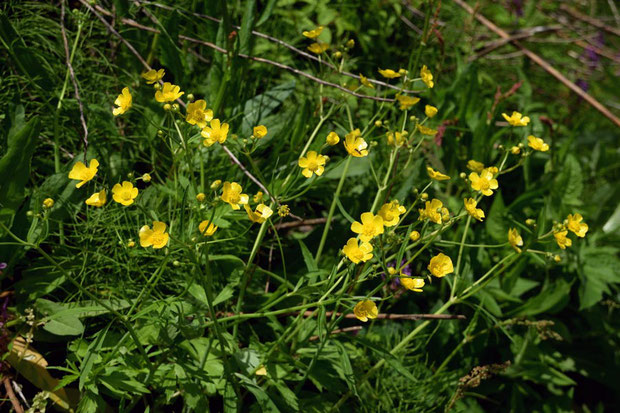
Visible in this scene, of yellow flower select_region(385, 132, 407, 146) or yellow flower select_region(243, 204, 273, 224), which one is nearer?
yellow flower select_region(243, 204, 273, 224)

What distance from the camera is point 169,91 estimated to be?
1.24m

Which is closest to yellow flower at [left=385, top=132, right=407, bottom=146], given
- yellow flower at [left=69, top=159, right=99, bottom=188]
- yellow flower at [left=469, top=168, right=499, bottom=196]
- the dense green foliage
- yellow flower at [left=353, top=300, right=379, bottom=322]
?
the dense green foliage

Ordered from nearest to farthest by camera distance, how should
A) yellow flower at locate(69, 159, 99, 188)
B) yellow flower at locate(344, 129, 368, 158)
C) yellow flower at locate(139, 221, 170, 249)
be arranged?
yellow flower at locate(139, 221, 170, 249)
yellow flower at locate(69, 159, 99, 188)
yellow flower at locate(344, 129, 368, 158)

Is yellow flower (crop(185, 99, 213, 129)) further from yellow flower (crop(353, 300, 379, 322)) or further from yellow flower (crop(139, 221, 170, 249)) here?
yellow flower (crop(353, 300, 379, 322))

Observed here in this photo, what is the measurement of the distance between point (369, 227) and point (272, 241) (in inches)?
23.7

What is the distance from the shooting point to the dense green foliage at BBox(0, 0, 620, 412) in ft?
4.28

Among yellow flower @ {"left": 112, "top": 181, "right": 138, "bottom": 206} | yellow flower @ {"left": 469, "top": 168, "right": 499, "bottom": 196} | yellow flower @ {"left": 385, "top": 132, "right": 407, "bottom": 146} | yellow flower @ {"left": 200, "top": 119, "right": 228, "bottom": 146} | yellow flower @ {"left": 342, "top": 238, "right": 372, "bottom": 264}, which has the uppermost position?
yellow flower @ {"left": 200, "top": 119, "right": 228, "bottom": 146}

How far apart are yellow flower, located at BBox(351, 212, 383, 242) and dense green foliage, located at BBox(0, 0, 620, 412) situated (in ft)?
0.10

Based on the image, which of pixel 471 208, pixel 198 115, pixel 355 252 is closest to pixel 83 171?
pixel 198 115

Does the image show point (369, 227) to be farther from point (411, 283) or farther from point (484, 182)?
point (484, 182)

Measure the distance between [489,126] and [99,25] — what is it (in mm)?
1388

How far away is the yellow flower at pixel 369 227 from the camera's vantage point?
1.15 meters

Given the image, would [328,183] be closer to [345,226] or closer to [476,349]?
[345,226]

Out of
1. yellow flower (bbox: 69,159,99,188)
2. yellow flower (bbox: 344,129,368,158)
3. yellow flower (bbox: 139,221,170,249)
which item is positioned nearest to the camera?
yellow flower (bbox: 139,221,170,249)
